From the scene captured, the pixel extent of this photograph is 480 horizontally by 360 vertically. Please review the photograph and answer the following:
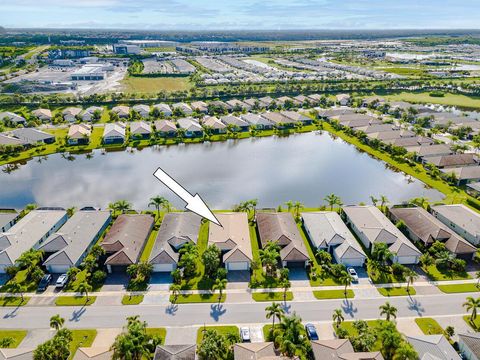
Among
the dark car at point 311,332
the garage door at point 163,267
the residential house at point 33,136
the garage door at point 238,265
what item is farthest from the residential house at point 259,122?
the dark car at point 311,332

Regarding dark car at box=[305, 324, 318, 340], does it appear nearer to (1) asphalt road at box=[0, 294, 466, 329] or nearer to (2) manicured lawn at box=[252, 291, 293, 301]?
(1) asphalt road at box=[0, 294, 466, 329]

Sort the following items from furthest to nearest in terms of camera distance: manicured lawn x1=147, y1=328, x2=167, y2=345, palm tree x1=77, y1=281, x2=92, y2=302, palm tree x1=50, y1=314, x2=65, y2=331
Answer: palm tree x1=77, y1=281, x2=92, y2=302 → manicured lawn x1=147, y1=328, x2=167, y2=345 → palm tree x1=50, y1=314, x2=65, y2=331

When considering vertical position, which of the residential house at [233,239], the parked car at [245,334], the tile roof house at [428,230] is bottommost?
the parked car at [245,334]

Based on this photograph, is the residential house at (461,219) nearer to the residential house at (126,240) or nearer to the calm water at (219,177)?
the calm water at (219,177)

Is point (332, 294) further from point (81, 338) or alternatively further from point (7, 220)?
point (7, 220)

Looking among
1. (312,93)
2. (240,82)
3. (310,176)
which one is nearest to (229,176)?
(310,176)

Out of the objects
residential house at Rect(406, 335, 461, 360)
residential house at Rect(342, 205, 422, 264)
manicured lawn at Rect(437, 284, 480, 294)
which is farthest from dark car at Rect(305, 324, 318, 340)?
manicured lawn at Rect(437, 284, 480, 294)
